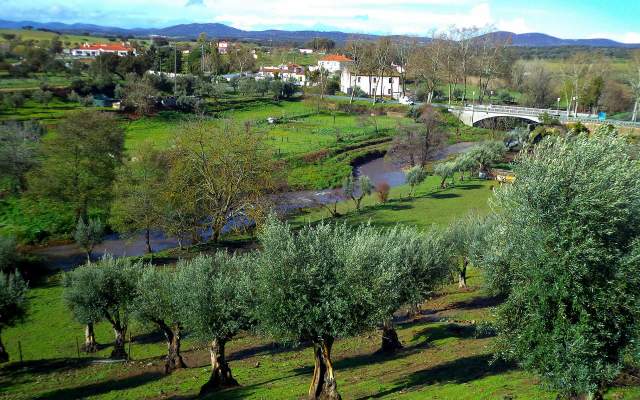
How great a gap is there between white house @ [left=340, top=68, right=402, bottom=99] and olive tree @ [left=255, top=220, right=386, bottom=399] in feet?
324

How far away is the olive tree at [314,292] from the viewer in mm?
15102

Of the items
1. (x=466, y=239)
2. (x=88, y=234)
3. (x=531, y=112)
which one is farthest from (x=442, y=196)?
(x=531, y=112)

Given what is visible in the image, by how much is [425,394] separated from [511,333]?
11.0ft

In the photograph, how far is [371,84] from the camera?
11406 centimetres

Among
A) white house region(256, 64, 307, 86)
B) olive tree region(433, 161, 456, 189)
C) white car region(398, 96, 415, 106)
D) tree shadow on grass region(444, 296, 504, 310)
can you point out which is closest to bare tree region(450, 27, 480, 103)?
white car region(398, 96, 415, 106)

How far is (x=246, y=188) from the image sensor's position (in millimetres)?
35469

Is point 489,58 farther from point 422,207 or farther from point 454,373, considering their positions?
point 454,373

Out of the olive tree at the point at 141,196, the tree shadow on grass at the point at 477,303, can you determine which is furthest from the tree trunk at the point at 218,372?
the olive tree at the point at 141,196

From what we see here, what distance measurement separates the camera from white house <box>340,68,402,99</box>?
370ft

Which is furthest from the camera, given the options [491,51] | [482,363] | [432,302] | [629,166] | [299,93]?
[299,93]

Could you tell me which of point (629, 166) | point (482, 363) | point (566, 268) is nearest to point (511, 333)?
point (566, 268)

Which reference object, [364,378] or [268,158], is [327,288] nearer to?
[364,378]

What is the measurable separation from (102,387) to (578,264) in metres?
16.8

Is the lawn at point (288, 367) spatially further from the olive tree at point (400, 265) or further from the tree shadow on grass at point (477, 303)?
the olive tree at point (400, 265)
